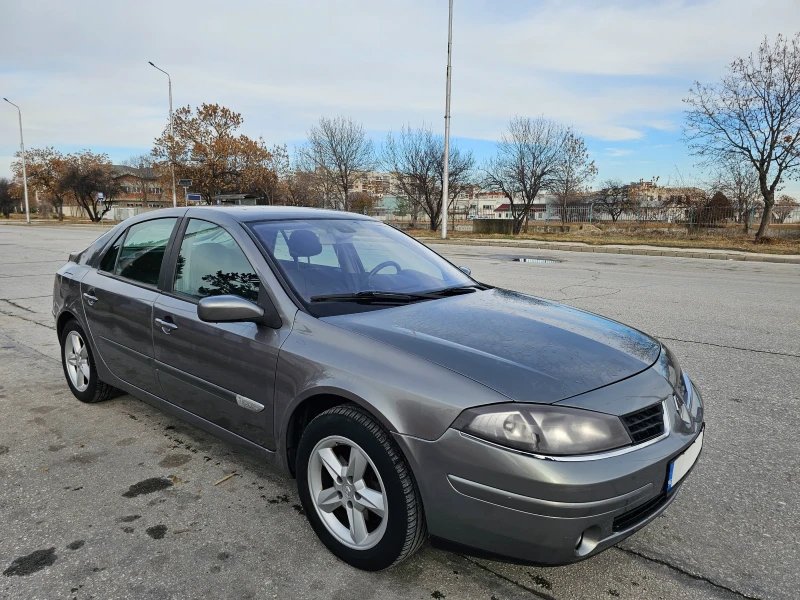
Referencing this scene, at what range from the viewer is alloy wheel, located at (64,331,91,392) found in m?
4.11

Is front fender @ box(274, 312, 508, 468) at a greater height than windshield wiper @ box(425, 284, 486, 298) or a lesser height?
lesser

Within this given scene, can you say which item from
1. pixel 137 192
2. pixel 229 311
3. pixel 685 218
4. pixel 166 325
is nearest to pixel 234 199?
pixel 685 218

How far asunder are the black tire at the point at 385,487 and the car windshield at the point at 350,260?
0.66 meters

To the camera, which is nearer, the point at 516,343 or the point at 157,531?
the point at 516,343

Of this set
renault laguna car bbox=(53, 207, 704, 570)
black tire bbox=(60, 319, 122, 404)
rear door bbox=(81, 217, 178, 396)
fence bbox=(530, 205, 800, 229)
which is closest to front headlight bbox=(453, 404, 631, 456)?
renault laguna car bbox=(53, 207, 704, 570)

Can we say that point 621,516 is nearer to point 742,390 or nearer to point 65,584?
point 65,584

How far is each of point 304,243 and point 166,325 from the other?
2.95 feet

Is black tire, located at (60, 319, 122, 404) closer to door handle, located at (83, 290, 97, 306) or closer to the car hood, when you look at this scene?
door handle, located at (83, 290, 97, 306)

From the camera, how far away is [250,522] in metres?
2.65

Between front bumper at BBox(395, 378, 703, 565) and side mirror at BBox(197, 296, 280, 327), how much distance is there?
94 cm

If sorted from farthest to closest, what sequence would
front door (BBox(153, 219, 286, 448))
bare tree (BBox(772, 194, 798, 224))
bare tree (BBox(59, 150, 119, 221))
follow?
bare tree (BBox(59, 150, 119, 221)) → bare tree (BBox(772, 194, 798, 224)) → front door (BBox(153, 219, 286, 448))

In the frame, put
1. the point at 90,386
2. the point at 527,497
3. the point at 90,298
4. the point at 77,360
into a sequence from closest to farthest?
the point at 527,497 < the point at 90,298 < the point at 90,386 < the point at 77,360

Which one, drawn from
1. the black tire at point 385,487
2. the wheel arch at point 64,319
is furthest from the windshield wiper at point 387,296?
the wheel arch at point 64,319

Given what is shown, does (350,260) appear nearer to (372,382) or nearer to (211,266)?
(211,266)
